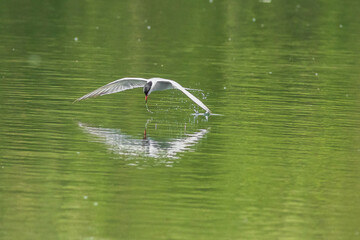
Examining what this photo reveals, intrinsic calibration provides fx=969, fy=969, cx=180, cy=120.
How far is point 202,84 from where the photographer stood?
21.1 m

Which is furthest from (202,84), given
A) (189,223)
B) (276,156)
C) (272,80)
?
(189,223)

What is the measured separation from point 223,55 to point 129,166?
13.9m

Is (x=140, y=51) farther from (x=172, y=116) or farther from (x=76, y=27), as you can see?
(x=172, y=116)

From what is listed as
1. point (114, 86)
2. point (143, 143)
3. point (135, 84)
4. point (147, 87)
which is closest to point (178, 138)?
point (143, 143)

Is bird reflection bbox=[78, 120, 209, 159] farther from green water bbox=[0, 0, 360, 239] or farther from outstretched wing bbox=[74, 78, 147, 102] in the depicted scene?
outstretched wing bbox=[74, 78, 147, 102]

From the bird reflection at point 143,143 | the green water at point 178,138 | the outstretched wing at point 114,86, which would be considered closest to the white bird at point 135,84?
the outstretched wing at point 114,86

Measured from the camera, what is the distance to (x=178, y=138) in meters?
15.2

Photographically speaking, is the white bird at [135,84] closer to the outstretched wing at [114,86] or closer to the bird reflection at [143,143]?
the outstretched wing at [114,86]

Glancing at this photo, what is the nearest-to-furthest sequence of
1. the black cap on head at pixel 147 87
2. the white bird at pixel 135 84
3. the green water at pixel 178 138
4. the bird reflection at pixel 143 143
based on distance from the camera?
the green water at pixel 178 138 < the bird reflection at pixel 143 143 < the black cap on head at pixel 147 87 < the white bird at pixel 135 84

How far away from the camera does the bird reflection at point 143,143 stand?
14.0 meters

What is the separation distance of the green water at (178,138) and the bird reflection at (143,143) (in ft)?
0.10

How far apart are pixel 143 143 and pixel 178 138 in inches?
29.6

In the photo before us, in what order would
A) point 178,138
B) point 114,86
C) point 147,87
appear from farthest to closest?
point 114,86 < point 147,87 < point 178,138

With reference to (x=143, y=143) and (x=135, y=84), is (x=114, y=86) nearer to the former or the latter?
(x=135, y=84)
